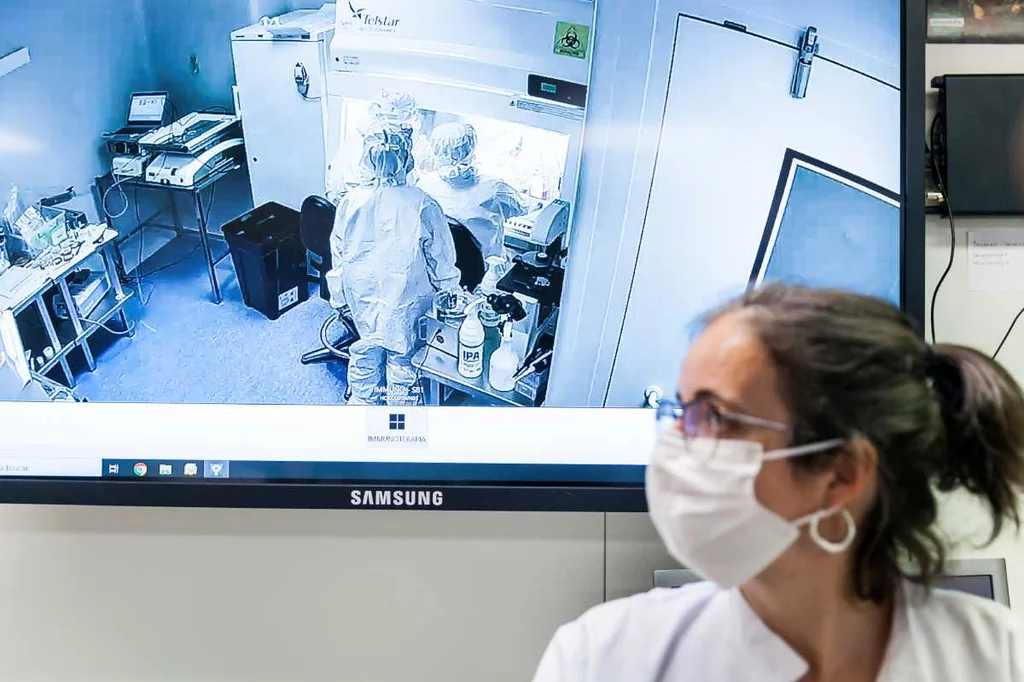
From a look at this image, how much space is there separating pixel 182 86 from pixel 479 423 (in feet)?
2.56

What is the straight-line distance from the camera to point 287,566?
1494mm

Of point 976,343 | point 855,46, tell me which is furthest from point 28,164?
point 976,343

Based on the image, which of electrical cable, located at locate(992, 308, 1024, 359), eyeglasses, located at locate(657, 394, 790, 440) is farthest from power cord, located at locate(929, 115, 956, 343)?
eyeglasses, located at locate(657, 394, 790, 440)

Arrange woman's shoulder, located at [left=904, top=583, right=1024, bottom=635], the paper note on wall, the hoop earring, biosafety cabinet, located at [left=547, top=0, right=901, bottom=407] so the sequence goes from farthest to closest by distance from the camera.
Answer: the paper note on wall < biosafety cabinet, located at [left=547, top=0, right=901, bottom=407] < woman's shoulder, located at [left=904, top=583, right=1024, bottom=635] < the hoop earring

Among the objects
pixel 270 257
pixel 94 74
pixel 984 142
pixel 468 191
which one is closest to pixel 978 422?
pixel 984 142

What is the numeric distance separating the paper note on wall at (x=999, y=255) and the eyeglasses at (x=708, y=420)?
0.83 metres

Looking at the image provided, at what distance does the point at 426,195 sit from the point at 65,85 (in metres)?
0.67

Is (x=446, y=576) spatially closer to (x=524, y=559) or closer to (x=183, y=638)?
(x=524, y=559)

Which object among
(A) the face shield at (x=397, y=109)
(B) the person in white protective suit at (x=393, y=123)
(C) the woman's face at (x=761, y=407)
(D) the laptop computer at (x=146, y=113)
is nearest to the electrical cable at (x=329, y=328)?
(B) the person in white protective suit at (x=393, y=123)

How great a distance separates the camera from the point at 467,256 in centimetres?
136

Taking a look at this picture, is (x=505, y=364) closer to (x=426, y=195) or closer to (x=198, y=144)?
(x=426, y=195)

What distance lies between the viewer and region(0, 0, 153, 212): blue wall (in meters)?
1.37

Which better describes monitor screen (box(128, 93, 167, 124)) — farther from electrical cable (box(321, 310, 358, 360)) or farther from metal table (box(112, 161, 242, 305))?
electrical cable (box(321, 310, 358, 360))

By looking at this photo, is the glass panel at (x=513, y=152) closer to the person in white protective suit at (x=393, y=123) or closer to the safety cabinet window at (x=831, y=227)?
the person in white protective suit at (x=393, y=123)
